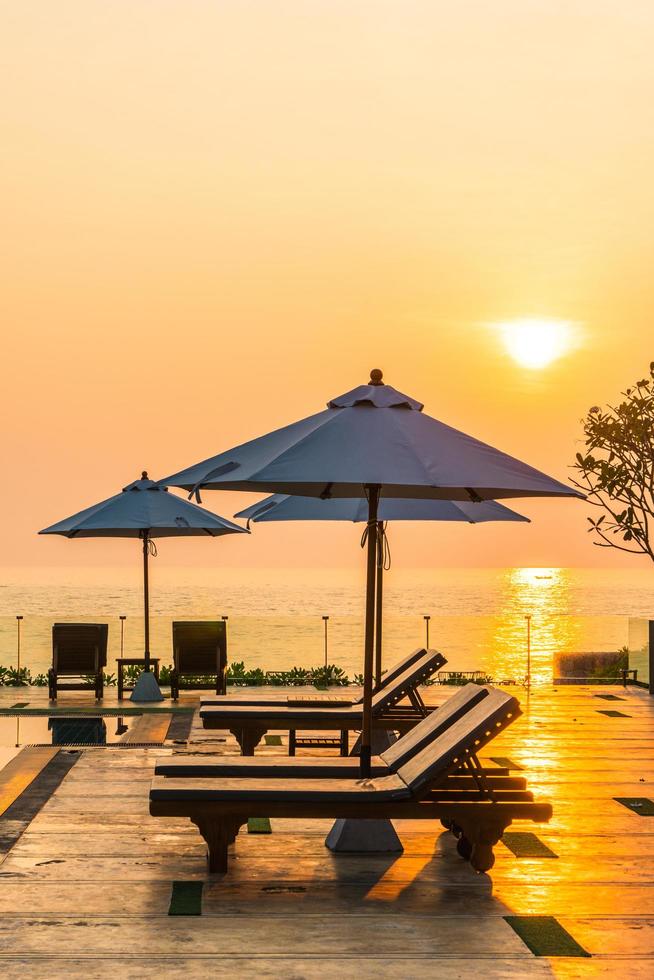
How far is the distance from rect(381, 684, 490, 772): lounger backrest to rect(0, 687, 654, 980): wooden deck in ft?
1.66

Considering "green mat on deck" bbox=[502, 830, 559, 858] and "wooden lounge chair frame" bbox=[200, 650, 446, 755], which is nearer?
"green mat on deck" bbox=[502, 830, 559, 858]

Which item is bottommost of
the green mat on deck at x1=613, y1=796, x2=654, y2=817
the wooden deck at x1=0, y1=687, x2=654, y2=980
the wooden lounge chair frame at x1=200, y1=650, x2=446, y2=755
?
the green mat on deck at x1=613, y1=796, x2=654, y2=817

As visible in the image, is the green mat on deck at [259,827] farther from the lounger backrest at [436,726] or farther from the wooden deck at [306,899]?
the lounger backrest at [436,726]

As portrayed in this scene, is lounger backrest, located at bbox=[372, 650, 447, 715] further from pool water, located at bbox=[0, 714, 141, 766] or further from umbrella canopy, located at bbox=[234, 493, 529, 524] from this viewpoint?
pool water, located at bbox=[0, 714, 141, 766]

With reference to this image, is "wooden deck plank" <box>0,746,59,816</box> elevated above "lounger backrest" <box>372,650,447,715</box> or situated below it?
below

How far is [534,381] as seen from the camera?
28359 mm

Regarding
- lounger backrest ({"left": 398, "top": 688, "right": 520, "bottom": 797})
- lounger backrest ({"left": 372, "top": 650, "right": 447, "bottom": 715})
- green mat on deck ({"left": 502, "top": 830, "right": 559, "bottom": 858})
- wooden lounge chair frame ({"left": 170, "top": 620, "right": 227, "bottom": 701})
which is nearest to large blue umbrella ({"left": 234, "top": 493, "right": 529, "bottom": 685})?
lounger backrest ({"left": 372, "top": 650, "right": 447, "bottom": 715})

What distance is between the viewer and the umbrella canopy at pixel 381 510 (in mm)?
10141

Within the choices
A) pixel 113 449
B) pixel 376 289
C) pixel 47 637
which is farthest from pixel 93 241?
pixel 113 449

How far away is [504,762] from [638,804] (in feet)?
5.56

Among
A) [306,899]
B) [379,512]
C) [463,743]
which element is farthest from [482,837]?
[379,512]

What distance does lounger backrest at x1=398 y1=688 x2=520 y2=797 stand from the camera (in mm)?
5902

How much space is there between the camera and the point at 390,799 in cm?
592

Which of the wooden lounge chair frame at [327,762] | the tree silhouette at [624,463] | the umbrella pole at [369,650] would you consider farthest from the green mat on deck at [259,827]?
the tree silhouette at [624,463]
